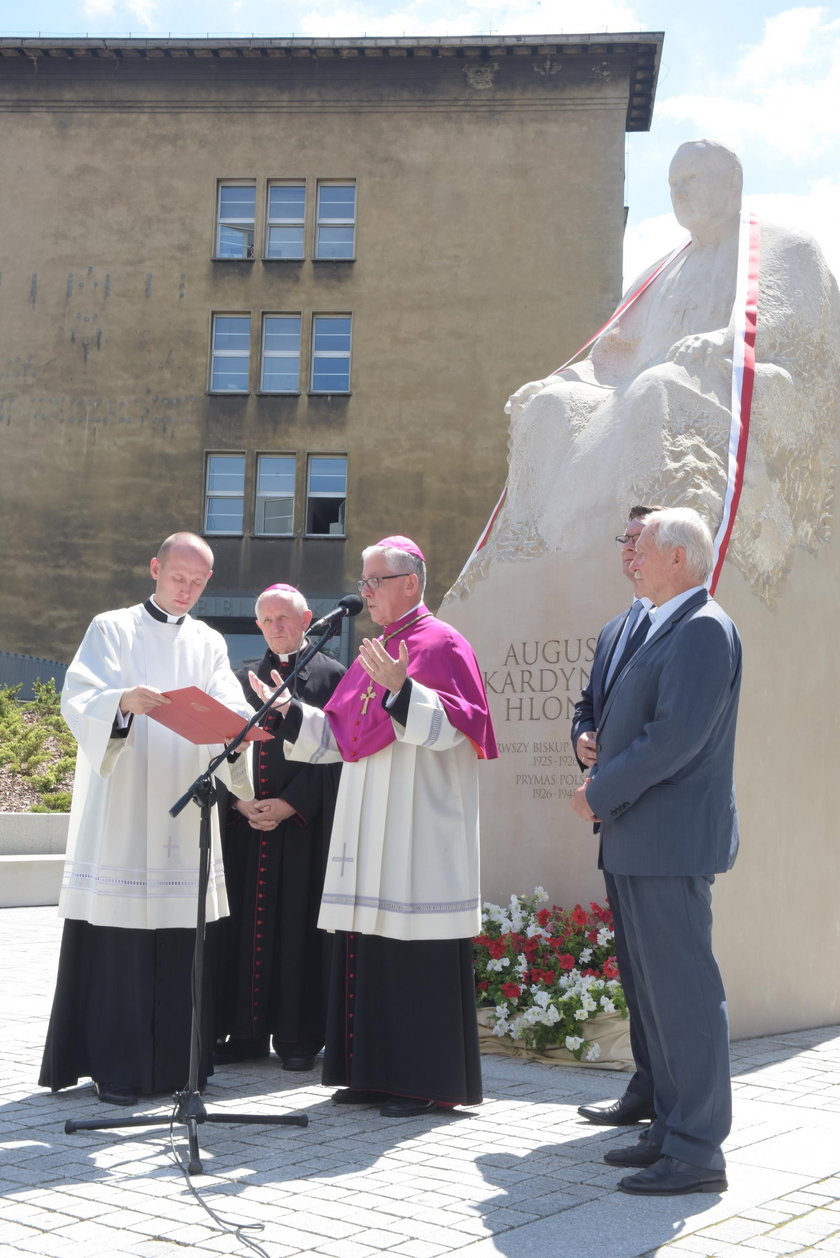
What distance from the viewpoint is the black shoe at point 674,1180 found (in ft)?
13.0

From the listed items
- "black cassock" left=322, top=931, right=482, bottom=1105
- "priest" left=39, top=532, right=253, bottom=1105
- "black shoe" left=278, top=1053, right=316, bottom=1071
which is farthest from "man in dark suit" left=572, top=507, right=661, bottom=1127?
"priest" left=39, top=532, right=253, bottom=1105

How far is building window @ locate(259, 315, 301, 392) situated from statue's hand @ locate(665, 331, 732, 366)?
22.4 metres

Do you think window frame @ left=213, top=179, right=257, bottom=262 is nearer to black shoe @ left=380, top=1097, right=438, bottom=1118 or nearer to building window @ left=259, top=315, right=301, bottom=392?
building window @ left=259, top=315, right=301, bottom=392

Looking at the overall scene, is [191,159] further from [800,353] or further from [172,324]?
[800,353]

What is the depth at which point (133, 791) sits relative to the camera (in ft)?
17.9

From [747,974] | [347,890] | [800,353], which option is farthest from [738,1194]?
[800,353]

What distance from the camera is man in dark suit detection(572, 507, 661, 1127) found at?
15.5 ft

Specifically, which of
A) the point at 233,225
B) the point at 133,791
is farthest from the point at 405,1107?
the point at 233,225

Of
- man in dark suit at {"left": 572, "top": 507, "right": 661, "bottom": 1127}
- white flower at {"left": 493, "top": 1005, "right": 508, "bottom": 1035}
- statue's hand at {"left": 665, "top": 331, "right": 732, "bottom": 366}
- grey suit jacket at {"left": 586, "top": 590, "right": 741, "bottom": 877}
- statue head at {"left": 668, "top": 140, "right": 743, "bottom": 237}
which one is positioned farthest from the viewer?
statue head at {"left": 668, "top": 140, "right": 743, "bottom": 237}

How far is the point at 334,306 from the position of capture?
28.6m

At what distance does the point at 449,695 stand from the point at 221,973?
6.17 feet

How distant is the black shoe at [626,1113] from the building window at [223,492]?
2457cm

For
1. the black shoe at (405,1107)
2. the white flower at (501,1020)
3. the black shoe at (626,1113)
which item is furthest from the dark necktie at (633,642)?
the white flower at (501,1020)

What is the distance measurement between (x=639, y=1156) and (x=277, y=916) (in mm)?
2350
